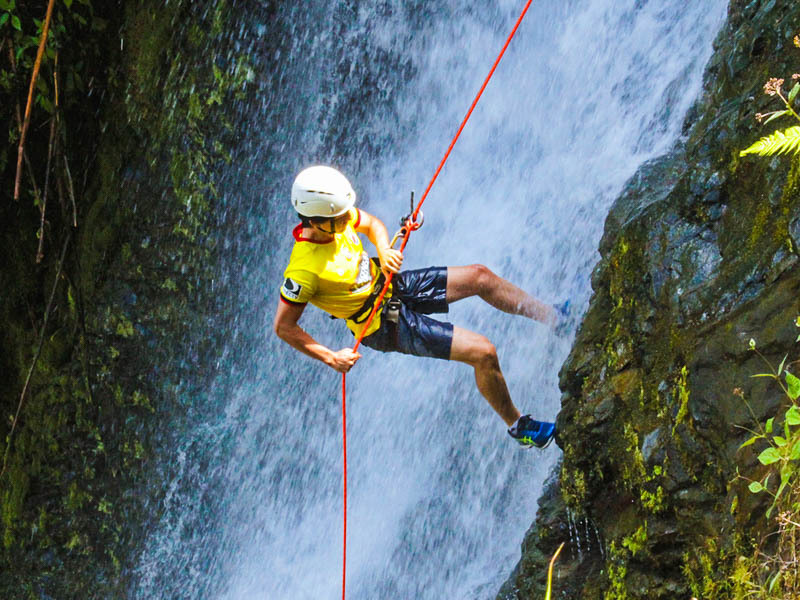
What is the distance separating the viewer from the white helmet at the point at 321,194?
3949 millimetres

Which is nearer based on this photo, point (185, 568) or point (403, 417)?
point (403, 417)

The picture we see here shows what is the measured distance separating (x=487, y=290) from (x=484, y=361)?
416mm

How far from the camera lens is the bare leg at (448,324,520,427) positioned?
178 inches

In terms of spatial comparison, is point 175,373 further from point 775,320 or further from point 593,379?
point 775,320

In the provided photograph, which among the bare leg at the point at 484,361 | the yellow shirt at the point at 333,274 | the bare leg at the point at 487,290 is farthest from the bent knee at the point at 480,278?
the yellow shirt at the point at 333,274

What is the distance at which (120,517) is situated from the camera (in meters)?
7.62

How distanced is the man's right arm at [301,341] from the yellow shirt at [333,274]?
50 millimetres

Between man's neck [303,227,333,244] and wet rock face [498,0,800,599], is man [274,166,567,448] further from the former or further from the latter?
wet rock face [498,0,800,599]

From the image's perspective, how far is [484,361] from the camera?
15.0 feet

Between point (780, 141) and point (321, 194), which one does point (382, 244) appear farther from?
point (780, 141)

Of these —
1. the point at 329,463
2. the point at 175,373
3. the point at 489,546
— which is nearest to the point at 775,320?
the point at 489,546

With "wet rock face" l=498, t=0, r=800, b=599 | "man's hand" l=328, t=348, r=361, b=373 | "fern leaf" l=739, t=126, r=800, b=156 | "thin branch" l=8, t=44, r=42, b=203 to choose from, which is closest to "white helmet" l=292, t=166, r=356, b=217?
"man's hand" l=328, t=348, r=361, b=373

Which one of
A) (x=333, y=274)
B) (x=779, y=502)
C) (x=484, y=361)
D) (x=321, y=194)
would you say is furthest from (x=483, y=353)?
(x=779, y=502)

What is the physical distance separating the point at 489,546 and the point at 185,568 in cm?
329
